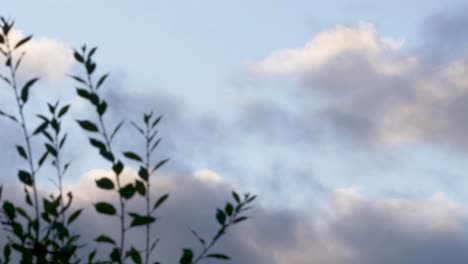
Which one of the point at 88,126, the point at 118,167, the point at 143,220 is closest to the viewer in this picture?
the point at 143,220

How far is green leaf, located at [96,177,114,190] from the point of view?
771 cm

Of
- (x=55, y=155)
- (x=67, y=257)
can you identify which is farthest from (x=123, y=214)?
(x=55, y=155)

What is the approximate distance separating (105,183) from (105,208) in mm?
225

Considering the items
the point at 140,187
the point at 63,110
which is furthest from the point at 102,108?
the point at 140,187

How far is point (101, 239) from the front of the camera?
7.86 m

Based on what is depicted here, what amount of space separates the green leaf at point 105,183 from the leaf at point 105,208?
5.8 inches

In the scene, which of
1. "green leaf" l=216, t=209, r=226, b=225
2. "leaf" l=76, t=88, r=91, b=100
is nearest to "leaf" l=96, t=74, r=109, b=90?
"leaf" l=76, t=88, r=91, b=100

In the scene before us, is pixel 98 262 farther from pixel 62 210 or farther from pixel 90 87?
pixel 90 87

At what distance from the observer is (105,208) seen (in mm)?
7727

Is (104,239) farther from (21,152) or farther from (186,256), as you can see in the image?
(21,152)

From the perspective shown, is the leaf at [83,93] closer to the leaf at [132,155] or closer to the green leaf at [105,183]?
the leaf at [132,155]

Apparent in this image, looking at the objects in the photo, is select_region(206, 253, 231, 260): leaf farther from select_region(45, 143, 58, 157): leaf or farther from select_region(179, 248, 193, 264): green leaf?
select_region(45, 143, 58, 157): leaf

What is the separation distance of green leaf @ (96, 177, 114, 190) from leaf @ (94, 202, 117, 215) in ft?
0.48

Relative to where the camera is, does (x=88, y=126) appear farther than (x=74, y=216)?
No
